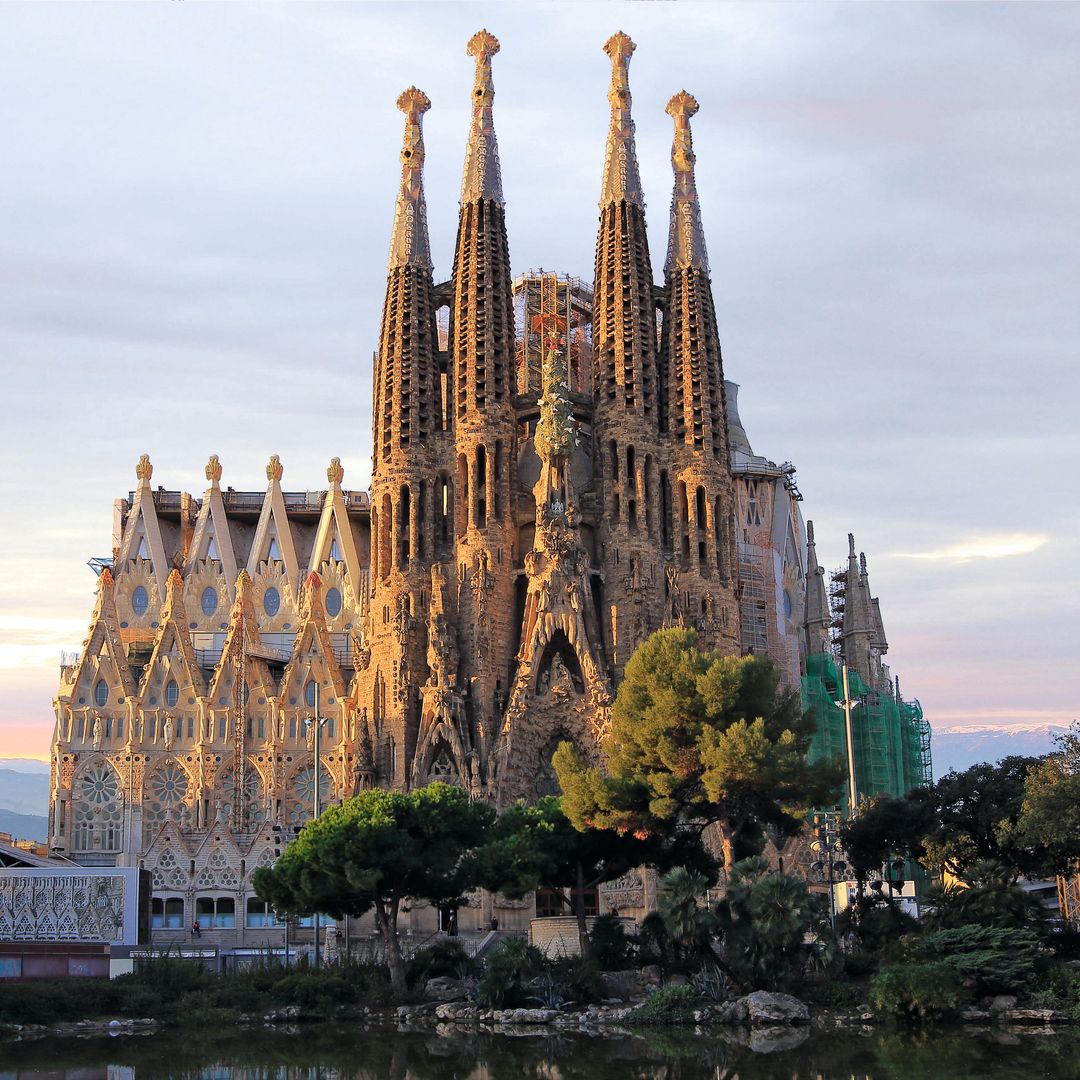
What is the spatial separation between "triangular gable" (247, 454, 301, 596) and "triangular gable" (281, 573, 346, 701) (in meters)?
5.51

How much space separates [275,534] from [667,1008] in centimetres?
4466

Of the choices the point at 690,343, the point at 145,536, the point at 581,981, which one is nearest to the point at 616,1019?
the point at 581,981

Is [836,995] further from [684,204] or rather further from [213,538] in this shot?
[213,538]

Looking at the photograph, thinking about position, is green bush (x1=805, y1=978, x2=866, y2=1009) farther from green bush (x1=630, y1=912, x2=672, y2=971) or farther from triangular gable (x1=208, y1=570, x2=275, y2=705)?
triangular gable (x1=208, y1=570, x2=275, y2=705)

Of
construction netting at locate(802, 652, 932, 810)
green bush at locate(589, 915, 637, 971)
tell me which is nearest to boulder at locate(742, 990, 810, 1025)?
green bush at locate(589, 915, 637, 971)

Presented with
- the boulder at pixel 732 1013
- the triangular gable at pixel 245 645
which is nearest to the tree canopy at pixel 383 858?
the boulder at pixel 732 1013

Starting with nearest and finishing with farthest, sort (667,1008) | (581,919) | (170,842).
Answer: (667,1008), (581,919), (170,842)

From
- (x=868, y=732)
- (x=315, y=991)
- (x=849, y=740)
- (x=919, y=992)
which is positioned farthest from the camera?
(x=868, y=732)

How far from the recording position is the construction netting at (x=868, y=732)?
81438 millimetres

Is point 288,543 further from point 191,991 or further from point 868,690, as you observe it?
point 191,991

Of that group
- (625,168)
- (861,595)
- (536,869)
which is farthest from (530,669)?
(861,595)

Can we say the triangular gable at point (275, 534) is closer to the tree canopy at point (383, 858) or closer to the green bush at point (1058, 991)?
the tree canopy at point (383, 858)

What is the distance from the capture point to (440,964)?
5019cm

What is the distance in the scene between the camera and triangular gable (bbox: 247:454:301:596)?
82.7m
